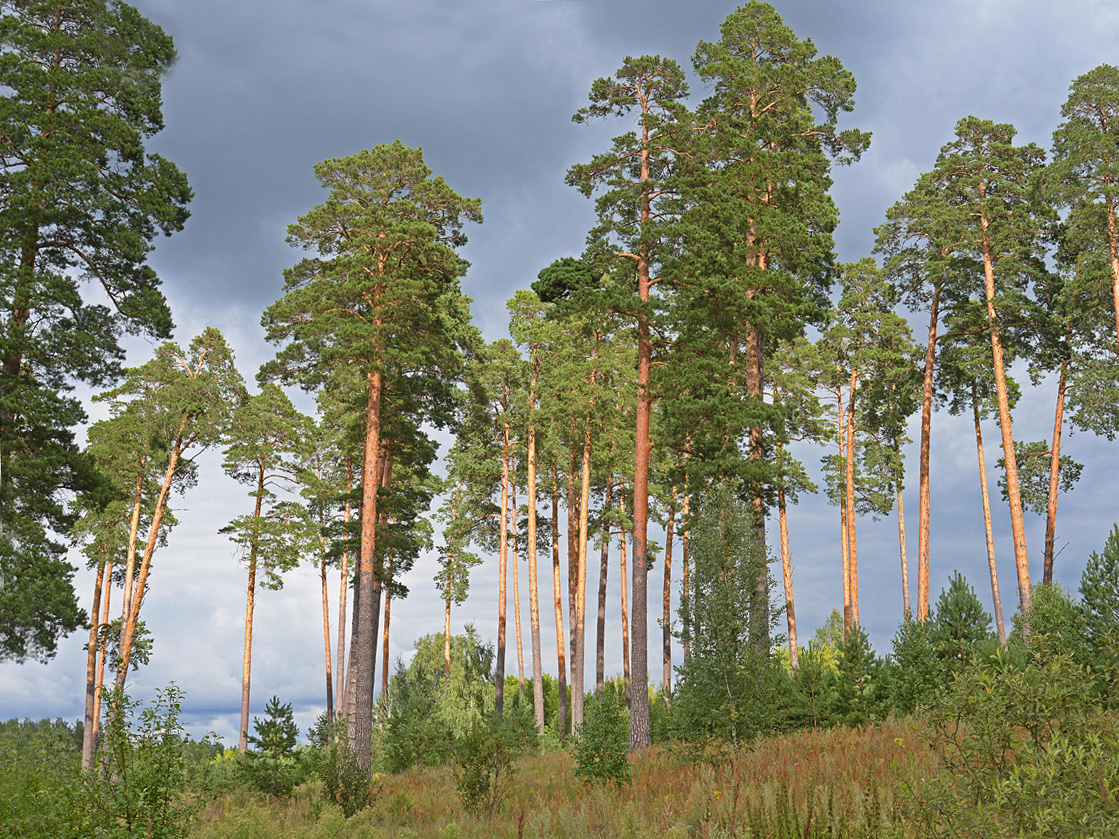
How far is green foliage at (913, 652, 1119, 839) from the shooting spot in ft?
14.4

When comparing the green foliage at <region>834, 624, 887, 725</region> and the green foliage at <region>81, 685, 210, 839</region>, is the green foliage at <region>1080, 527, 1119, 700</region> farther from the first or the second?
the green foliage at <region>81, 685, 210, 839</region>

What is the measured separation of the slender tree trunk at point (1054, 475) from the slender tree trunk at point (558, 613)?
1902cm

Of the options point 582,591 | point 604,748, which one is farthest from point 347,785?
point 582,591

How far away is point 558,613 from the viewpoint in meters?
28.8

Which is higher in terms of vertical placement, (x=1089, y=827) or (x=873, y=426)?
(x=873, y=426)

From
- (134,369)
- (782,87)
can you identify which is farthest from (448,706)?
(782,87)

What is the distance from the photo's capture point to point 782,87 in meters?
22.1

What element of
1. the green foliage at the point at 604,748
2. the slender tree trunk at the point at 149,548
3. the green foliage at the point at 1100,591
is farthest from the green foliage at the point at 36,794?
the green foliage at the point at 1100,591

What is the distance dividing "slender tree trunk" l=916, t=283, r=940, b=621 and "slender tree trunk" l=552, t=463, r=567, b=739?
1425cm

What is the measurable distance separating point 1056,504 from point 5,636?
34.6 metres

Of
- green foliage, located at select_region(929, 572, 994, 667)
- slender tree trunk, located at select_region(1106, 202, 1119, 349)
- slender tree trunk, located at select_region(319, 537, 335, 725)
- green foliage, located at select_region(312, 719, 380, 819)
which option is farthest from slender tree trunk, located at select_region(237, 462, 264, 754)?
slender tree trunk, located at select_region(1106, 202, 1119, 349)

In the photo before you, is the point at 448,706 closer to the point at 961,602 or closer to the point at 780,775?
the point at 961,602

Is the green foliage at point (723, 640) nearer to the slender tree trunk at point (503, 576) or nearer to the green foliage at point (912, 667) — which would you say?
the green foliage at point (912, 667)

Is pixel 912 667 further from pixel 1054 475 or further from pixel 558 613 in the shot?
pixel 1054 475
